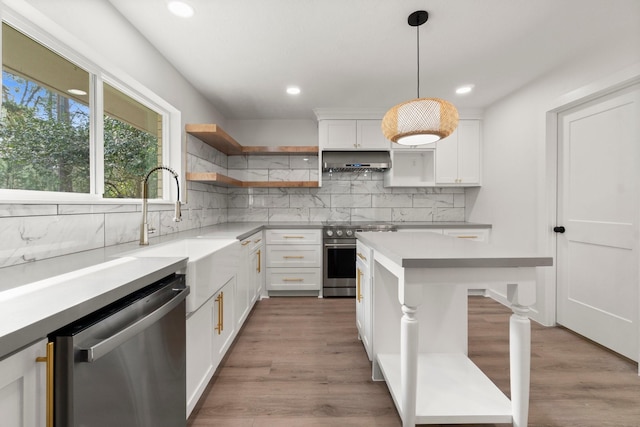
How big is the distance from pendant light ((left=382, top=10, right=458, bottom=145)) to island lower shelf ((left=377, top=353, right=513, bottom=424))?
1.44m

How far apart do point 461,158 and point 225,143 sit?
3073mm

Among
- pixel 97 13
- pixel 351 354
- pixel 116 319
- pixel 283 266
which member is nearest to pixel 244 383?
pixel 351 354

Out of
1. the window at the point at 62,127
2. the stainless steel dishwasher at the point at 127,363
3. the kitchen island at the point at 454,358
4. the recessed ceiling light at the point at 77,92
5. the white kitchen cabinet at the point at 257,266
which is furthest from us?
the white kitchen cabinet at the point at 257,266

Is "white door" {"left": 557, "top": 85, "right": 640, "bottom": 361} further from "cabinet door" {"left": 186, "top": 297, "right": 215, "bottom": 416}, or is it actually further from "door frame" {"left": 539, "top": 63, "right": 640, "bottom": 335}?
"cabinet door" {"left": 186, "top": 297, "right": 215, "bottom": 416}

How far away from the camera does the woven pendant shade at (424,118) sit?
1.78 metres

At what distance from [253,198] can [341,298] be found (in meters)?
1.92

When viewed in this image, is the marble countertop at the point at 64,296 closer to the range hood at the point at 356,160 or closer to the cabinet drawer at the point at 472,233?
the range hood at the point at 356,160

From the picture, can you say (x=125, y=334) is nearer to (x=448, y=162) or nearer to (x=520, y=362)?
Result: (x=520, y=362)

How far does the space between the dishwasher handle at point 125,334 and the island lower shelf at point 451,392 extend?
3.80 feet

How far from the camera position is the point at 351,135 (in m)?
3.87

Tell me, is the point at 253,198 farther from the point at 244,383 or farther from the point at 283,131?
the point at 244,383

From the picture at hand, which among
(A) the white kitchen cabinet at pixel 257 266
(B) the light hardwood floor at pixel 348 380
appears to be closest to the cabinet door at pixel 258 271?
(A) the white kitchen cabinet at pixel 257 266

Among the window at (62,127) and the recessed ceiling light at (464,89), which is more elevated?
the recessed ceiling light at (464,89)

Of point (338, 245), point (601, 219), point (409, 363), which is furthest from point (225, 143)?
point (601, 219)
